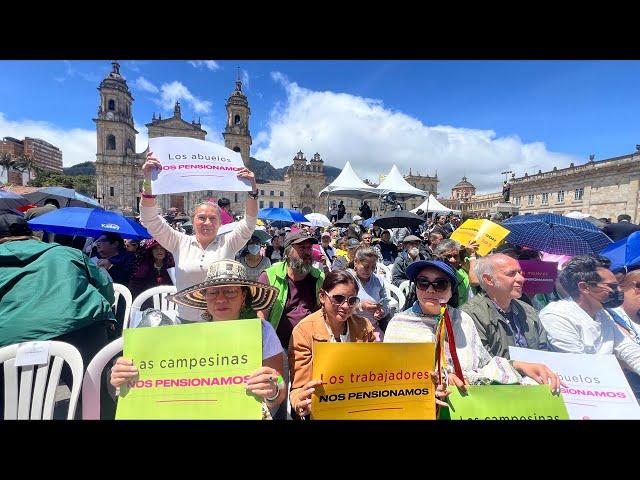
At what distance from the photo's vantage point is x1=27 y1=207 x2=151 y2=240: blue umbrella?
399 centimetres

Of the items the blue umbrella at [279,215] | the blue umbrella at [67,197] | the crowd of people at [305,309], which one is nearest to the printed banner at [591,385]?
the crowd of people at [305,309]

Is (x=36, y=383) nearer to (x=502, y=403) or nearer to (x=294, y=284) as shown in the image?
(x=294, y=284)

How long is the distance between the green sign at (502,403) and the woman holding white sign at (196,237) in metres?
2.06

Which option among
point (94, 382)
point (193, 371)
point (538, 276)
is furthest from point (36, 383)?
point (538, 276)

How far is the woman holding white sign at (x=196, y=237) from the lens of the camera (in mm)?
2596

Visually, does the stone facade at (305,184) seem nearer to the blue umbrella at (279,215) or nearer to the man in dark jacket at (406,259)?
the blue umbrella at (279,215)

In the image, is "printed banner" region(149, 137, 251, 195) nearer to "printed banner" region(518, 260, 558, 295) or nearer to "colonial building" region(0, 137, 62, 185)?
"printed banner" region(518, 260, 558, 295)

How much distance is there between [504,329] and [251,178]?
2.47 meters

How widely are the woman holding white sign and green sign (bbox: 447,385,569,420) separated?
6.75ft

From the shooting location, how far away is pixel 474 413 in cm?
145
